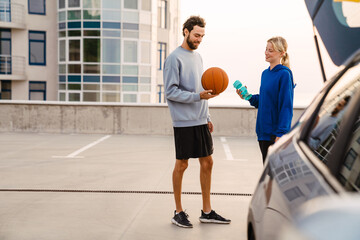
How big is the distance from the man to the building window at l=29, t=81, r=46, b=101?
32.7m

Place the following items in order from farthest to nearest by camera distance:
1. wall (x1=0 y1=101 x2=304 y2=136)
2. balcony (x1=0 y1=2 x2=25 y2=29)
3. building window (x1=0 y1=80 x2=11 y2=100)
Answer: building window (x1=0 y1=80 x2=11 y2=100) → balcony (x1=0 y1=2 x2=25 y2=29) → wall (x1=0 y1=101 x2=304 y2=136)

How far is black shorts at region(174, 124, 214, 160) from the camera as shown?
4465mm

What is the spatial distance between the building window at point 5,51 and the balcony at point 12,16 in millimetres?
876

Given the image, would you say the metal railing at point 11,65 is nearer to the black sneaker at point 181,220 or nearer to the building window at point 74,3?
the building window at point 74,3

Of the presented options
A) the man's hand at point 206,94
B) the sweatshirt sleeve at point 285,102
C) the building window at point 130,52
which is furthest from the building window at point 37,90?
the sweatshirt sleeve at point 285,102

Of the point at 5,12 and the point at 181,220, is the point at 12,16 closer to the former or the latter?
the point at 5,12

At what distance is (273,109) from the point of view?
4.30 metres

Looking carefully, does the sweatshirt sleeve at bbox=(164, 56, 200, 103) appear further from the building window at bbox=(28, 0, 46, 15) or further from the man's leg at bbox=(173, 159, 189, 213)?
the building window at bbox=(28, 0, 46, 15)

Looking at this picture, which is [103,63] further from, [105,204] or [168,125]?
[105,204]

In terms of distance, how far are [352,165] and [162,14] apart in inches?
1378

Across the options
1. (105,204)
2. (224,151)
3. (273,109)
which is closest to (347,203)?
(273,109)

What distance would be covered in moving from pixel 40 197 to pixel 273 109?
3.23m

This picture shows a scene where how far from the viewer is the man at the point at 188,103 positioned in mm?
4363

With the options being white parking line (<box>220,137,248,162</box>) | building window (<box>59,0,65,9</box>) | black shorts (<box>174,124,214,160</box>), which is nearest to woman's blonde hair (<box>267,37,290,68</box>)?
black shorts (<box>174,124,214,160</box>)
